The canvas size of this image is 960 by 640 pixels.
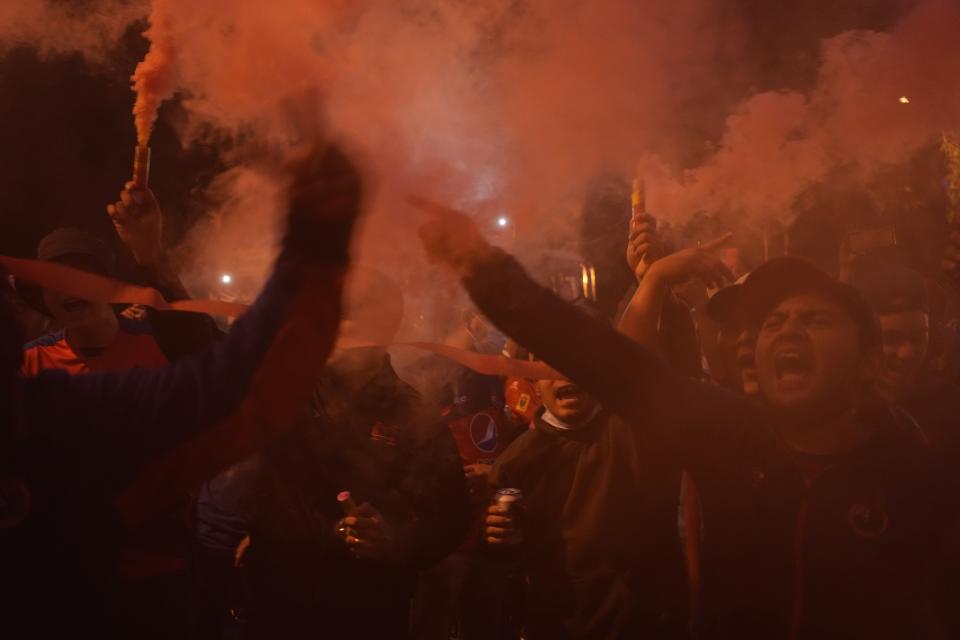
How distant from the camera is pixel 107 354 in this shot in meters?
3.76

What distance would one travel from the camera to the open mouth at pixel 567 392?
331cm

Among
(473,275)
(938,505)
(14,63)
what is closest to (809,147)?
(938,505)

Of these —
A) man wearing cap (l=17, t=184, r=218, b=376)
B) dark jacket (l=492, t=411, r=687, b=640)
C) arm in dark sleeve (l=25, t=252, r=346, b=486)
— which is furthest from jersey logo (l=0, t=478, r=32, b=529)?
dark jacket (l=492, t=411, r=687, b=640)

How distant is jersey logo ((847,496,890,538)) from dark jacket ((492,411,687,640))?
66 centimetres

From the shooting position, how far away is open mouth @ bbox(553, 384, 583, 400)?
3314mm

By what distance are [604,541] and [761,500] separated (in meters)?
0.86

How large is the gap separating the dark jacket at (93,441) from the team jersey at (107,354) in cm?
183

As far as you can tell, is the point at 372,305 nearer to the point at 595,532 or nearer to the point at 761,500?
the point at 595,532

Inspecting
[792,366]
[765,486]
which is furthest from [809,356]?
[765,486]

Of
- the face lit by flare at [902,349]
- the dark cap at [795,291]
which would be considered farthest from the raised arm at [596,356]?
the face lit by flare at [902,349]

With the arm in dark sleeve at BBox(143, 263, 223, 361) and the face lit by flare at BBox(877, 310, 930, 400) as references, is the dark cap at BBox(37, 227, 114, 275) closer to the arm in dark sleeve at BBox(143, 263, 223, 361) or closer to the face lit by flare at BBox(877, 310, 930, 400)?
the arm in dark sleeve at BBox(143, 263, 223, 361)

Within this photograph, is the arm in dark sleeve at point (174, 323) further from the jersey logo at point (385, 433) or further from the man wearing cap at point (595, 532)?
the man wearing cap at point (595, 532)

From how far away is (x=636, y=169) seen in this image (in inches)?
152

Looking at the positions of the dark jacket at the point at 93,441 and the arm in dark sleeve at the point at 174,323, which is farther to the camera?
the arm in dark sleeve at the point at 174,323
